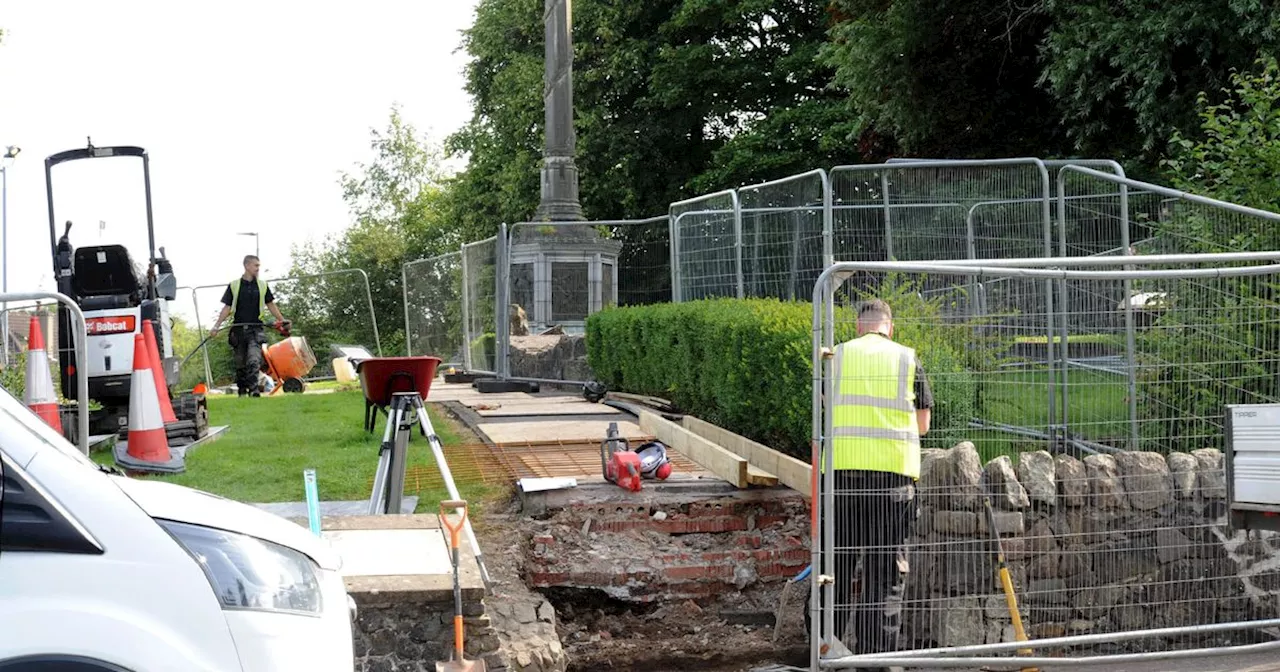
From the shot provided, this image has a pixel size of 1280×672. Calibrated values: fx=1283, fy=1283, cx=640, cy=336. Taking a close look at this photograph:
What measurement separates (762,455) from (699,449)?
2.61 ft

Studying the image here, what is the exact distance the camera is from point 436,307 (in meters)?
21.7

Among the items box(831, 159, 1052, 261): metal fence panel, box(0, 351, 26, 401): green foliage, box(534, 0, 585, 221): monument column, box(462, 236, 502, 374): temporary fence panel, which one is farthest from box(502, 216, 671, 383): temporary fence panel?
box(0, 351, 26, 401): green foliage

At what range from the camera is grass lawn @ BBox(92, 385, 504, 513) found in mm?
9289

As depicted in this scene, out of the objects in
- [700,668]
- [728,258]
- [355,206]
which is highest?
[355,206]

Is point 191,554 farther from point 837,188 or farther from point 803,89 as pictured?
point 803,89

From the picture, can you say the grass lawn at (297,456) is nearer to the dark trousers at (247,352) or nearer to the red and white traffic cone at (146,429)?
the red and white traffic cone at (146,429)

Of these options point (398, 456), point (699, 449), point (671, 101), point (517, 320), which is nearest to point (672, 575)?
point (699, 449)

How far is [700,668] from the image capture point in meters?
8.20

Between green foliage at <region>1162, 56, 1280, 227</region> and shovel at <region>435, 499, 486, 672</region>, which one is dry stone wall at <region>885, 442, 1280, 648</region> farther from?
green foliage at <region>1162, 56, 1280, 227</region>

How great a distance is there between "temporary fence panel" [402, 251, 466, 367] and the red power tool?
1061 cm

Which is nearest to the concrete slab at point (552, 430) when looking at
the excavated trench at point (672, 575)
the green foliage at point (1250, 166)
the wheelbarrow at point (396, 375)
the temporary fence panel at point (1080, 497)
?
the excavated trench at point (672, 575)

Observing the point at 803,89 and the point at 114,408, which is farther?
the point at 803,89

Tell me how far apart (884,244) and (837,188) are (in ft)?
2.77

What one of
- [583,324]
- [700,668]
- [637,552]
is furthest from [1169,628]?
[583,324]
